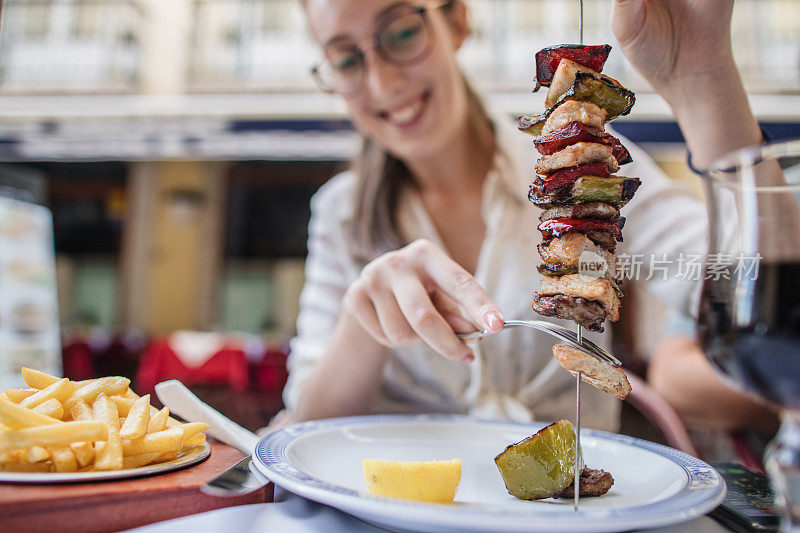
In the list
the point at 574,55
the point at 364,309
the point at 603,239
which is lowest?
the point at 364,309

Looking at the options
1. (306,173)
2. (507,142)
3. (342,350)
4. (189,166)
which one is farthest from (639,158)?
(189,166)

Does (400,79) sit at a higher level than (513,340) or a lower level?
higher

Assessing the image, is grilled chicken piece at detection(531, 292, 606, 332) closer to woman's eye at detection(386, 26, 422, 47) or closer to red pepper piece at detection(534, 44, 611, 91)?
red pepper piece at detection(534, 44, 611, 91)

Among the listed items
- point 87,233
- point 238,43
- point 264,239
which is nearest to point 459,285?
point 238,43

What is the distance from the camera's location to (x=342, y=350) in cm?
126

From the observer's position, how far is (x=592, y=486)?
668mm

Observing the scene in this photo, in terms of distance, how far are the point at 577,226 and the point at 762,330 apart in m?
0.24

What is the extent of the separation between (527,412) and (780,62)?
5.92m

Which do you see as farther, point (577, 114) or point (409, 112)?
point (409, 112)

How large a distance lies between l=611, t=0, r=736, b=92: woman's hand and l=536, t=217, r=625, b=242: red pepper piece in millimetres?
301

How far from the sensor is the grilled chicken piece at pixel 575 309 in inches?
24.9

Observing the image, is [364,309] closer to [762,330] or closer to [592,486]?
[592,486]

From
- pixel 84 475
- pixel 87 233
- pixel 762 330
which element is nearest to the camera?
pixel 762 330

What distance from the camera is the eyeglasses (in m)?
1.44
